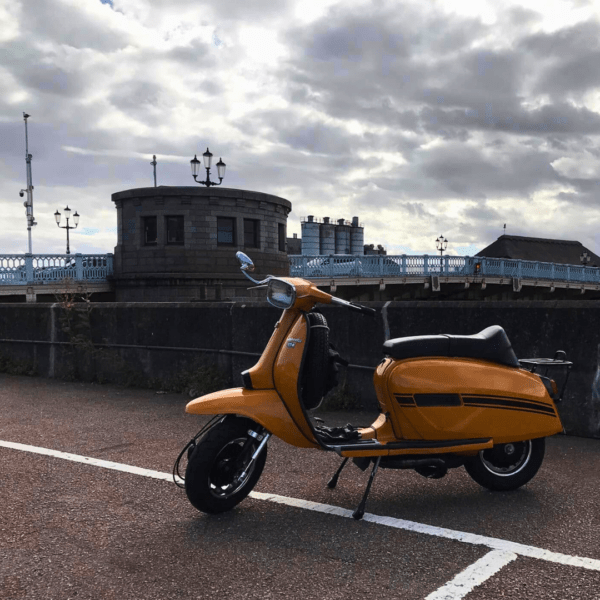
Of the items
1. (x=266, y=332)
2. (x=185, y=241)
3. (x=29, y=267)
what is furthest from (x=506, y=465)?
(x=29, y=267)

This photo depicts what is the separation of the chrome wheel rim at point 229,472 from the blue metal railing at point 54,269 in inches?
965

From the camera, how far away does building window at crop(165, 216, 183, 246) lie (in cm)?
2962

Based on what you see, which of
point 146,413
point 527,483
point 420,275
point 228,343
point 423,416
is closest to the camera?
point 423,416

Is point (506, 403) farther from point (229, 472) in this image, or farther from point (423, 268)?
point (423, 268)

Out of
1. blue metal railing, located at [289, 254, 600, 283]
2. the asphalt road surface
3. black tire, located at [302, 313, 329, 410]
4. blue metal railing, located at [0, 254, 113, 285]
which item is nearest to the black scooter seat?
black tire, located at [302, 313, 329, 410]

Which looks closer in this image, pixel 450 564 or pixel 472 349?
pixel 450 564

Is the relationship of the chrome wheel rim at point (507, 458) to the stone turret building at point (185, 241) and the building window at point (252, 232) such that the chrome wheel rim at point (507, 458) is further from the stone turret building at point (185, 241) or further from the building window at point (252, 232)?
the building window at point (252, 232)

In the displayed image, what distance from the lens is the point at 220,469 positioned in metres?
3.84

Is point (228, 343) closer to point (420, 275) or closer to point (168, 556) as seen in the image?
point (168, 556)

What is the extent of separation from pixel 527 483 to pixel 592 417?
1.76 metres

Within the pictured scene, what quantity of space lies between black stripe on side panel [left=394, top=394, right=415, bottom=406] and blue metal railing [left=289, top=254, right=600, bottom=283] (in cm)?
3255

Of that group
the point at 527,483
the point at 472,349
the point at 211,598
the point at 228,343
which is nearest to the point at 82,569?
the point at 211,598

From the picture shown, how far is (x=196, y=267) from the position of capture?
29625mm

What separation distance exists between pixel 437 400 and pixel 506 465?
0.74 meters
